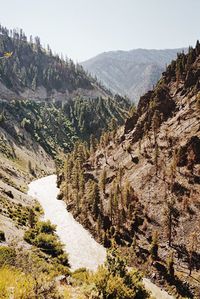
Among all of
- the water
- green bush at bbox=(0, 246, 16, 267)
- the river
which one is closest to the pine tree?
the river

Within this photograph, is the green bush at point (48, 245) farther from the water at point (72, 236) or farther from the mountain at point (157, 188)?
the mountain at point (157, 188)

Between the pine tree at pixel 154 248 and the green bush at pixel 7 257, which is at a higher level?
the green bush at pixel 7 257

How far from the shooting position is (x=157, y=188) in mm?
78688

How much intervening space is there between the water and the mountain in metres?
2.50

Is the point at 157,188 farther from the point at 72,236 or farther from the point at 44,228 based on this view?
the point at 44,228

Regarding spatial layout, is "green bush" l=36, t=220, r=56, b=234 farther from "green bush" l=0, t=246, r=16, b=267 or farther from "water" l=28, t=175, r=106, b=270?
"green bush" l=0, t=246, r=16, b=267

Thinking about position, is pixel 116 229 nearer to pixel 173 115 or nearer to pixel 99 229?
pixel 99 229

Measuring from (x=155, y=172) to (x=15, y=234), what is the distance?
37.2 metres

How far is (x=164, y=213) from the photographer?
68.8 meters

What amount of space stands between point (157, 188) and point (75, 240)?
76.6 ft

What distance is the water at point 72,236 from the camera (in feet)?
226

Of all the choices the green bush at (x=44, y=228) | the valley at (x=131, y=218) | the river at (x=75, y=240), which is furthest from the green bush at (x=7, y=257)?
the green bush at (x=44, y=228)

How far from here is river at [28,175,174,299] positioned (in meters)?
65.4

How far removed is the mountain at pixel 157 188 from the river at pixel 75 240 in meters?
2.02
